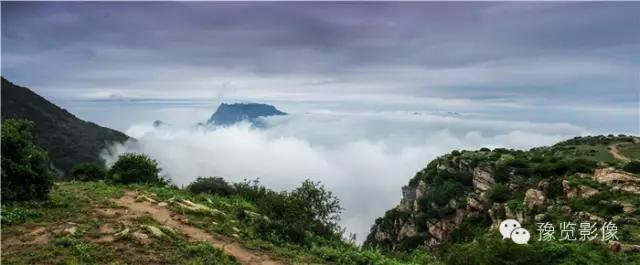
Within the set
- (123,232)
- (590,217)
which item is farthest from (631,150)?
(123,232)

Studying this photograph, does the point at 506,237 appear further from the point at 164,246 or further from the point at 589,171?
the point at 589,171

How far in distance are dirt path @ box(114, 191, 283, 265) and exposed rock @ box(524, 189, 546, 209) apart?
3056cm

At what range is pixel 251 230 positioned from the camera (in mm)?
18453

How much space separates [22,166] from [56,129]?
109 m

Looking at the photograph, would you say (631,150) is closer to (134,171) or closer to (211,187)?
(211,187)

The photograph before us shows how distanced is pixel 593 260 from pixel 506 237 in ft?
15.6

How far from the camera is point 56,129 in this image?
115125 millimetres

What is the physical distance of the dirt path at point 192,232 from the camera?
15.2 meters

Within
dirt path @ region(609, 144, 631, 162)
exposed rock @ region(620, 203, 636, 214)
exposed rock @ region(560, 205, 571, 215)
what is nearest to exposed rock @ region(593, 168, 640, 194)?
exposed rock @ region(620, 203, 636, 214)

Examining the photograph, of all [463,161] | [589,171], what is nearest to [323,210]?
[589,171]

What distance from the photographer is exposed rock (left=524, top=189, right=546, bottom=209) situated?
3992 centimetres

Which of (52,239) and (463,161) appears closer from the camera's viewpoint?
(52,239)

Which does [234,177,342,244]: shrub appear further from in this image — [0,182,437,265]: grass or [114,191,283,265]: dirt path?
[114,191,283,265]: dirt path

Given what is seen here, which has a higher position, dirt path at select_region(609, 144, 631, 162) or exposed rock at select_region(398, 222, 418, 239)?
dirt path at select_region(609, 144, 631, 162)
